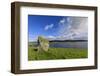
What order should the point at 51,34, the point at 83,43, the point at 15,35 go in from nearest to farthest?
1. the point at 15,35
2. the point at 51,34
3. the point at 83,43

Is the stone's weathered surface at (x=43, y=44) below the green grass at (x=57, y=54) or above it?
above

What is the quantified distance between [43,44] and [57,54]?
15 cm

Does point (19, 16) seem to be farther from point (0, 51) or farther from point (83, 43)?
point (83, 43)

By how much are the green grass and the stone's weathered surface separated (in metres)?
0.03

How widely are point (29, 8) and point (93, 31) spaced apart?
0.61m

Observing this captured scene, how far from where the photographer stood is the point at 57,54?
1.93 m

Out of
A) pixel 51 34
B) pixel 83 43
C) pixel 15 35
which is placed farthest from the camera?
pixel 83 43

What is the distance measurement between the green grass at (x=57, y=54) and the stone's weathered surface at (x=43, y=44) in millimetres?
31

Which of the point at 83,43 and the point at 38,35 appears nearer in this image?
the point at 38,35

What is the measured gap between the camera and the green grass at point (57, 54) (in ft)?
6.06

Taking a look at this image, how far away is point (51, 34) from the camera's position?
1.91 m

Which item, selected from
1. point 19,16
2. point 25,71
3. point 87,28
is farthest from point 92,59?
point 19,16

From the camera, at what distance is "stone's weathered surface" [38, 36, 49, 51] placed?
187 centimetres

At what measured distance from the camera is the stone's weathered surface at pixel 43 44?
6.14ft
